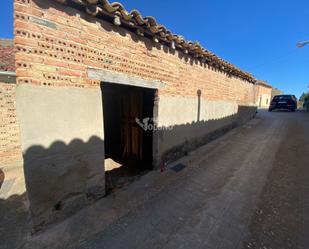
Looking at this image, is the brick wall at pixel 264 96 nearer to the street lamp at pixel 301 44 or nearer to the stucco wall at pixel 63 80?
the street lamp at pixel 301 44

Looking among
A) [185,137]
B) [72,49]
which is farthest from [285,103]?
[72,49]

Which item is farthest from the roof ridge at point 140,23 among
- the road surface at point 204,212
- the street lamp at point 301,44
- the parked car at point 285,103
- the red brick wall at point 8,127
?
the parked car at point 285,103

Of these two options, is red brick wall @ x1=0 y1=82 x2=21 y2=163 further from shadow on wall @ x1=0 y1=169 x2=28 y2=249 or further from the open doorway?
the open doorway

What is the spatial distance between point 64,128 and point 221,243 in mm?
2834

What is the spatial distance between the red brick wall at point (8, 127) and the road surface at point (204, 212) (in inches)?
166

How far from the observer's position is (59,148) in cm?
253

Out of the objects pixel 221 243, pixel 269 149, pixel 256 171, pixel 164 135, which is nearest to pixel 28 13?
pixel 164 135

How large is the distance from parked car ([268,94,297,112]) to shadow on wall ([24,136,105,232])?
71.0ft

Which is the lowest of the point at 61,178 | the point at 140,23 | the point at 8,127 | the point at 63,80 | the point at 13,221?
the point at 13,221

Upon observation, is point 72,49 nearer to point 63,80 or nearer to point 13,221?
point 63,80

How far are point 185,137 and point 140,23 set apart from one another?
3728 millimetres

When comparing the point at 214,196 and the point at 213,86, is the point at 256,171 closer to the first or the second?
the point at 214,196

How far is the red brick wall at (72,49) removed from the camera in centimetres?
217

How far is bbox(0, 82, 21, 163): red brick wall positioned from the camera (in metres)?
5.12
